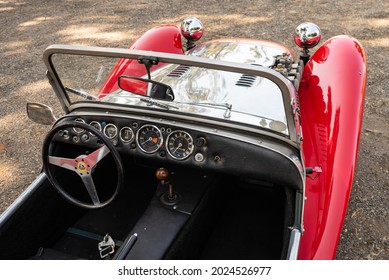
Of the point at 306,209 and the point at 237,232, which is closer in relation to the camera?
the point at 306,209

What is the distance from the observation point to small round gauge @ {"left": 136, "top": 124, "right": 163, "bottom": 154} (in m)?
2.28

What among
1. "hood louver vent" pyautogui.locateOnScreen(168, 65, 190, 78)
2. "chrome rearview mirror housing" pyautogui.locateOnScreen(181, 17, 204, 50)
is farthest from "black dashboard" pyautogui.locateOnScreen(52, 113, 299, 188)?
"chrome rearview mirror housing" pyautogui.locateOnScreen(181, 17, 204, 50)

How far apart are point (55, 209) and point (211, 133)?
1248mm

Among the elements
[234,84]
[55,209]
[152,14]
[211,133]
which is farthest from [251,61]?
[152,14]

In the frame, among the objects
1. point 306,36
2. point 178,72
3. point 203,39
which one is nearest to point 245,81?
point 178,72

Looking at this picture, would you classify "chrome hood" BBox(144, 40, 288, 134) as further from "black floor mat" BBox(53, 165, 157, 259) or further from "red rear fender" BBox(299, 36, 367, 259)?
"black floor mat" BBox(53, 165, 157, 259)

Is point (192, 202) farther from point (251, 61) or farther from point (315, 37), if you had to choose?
point (315, 37)

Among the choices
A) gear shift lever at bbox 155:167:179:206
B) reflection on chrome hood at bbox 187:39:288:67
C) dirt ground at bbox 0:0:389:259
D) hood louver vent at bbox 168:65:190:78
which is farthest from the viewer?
reflection on chrome hood at bbox 187:39:288:67

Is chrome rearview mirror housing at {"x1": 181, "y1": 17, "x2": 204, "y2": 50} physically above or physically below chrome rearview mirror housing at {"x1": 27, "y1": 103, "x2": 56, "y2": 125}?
below

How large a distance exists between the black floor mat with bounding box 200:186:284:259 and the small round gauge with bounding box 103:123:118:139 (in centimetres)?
109

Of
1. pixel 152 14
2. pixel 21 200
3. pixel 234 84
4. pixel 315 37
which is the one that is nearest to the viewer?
pixel 21 200

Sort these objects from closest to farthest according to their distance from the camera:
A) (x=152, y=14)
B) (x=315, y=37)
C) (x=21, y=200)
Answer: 1. (x=21, y=200)
2. (x=315, y=37)
3. (x=152, y=14)

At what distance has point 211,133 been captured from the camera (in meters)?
2.18

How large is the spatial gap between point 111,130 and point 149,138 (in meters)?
0.26
